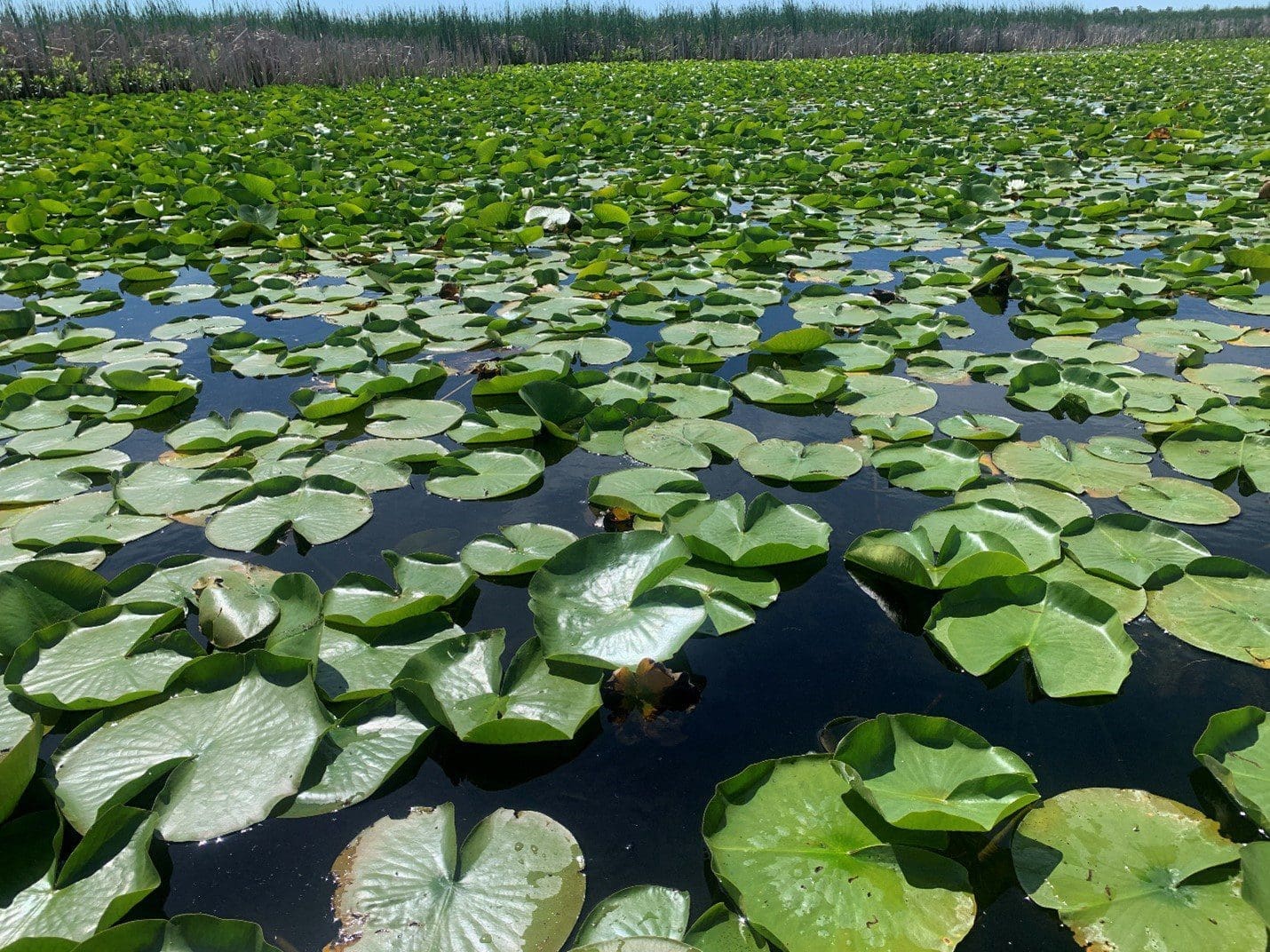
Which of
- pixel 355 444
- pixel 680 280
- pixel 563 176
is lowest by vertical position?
pixel 355 444

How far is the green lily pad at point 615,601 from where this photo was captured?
129 cm

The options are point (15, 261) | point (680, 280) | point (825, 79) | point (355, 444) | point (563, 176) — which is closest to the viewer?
point (355, 444)


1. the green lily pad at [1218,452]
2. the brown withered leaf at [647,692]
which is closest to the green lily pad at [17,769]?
the brown withered leaf at [647,692]

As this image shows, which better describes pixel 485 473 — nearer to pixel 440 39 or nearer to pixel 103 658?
pixel 103 658

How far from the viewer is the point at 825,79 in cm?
1202

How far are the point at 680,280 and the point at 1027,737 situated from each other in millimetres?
2524

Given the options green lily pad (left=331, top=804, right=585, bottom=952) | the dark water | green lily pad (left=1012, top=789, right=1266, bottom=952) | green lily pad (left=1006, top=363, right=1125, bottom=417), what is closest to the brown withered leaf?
the dark water

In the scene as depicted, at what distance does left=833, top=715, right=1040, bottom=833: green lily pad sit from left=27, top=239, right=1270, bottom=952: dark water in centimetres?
8

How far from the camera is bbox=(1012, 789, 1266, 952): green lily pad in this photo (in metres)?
0.88

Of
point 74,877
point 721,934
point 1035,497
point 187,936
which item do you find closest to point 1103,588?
point 1035,497

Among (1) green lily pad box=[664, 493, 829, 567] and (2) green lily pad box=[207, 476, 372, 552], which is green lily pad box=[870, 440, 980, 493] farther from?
(2) green lily pad box=[207, 476, 372, 552]

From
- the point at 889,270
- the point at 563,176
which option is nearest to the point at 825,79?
the point at 563,176

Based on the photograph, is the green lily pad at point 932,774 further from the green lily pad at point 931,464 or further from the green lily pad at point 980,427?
the green lily pad at point 980,427

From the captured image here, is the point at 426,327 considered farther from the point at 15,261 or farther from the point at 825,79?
the point at 825,79
